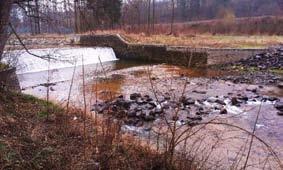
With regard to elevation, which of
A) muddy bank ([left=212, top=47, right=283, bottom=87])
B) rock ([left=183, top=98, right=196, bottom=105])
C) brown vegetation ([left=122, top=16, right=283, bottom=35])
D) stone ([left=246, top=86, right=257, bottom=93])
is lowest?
stone ([left=246, top=86, right=257, bottom=93])

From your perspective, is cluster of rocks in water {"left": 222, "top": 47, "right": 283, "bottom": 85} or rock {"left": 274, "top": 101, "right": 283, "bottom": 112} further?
cluster of rocks in water {"left": 222, "top": 47, "right": 283, "bottom": 85}

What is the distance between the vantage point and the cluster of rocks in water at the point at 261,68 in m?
13.8

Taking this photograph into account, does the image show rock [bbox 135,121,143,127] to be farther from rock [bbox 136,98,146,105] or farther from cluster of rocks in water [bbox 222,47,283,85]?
cluster of rocks in water [bbox 222,47,283,85]

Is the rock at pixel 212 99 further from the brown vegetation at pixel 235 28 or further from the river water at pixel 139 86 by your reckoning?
the brown vegetation at pixel 235 28

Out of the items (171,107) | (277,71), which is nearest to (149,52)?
(277,71)

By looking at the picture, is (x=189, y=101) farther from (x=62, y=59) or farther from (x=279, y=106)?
(x=62, y=59)

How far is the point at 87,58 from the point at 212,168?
1660 centimetres

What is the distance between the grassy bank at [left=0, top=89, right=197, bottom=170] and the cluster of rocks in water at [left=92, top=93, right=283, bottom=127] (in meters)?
2.38

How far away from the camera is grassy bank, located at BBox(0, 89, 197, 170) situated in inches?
152

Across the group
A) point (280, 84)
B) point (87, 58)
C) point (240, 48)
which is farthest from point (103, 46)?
point (280, 84)

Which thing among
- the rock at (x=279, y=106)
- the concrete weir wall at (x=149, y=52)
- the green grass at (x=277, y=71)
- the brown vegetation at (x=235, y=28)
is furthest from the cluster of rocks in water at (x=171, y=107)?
→ the brown vegetation at (x=235, y=28)

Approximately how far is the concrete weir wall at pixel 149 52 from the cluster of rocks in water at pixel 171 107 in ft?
24.2

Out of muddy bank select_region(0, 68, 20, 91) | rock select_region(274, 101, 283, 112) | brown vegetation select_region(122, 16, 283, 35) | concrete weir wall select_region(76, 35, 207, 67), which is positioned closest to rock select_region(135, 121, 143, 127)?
muddy bank select_region(0, 68, 20, 91)

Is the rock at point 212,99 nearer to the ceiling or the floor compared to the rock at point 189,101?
nearer to the floor
